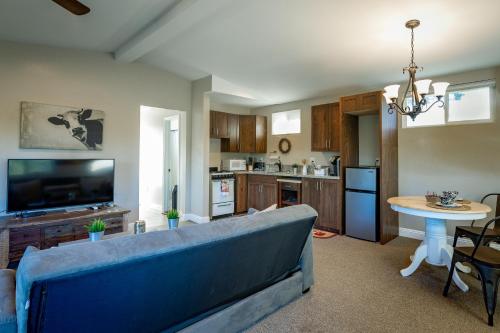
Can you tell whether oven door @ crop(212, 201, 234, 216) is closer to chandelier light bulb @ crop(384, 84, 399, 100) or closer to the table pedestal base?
the table pedestal base

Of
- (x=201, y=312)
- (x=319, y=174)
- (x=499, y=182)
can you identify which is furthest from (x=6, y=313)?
(x=499, y=182)

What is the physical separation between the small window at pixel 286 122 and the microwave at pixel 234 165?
3.63 feet

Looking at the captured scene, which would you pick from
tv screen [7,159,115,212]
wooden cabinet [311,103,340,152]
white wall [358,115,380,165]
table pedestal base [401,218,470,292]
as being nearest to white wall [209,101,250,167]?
wooden cabinet [311,103,340,152]

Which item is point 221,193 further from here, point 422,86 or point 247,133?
point 422,86

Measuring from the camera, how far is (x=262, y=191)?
230 inches

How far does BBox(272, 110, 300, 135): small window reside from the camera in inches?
243

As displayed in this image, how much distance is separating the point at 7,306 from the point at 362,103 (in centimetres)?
452

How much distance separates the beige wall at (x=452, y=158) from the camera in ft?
12.1

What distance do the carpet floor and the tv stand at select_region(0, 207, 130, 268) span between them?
270cm

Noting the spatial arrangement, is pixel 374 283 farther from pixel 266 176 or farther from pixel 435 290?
pixel 266 176

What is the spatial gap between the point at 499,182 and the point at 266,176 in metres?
3.70

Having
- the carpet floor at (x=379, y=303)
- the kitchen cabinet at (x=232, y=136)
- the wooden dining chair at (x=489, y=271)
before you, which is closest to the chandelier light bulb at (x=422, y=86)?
the wooden dining chair at (x=489, y=271)

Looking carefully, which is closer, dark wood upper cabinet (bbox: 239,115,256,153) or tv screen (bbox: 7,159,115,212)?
tv screen (bbox: 7,159,115,212)

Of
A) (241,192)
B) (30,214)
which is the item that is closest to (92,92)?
(30,214)
